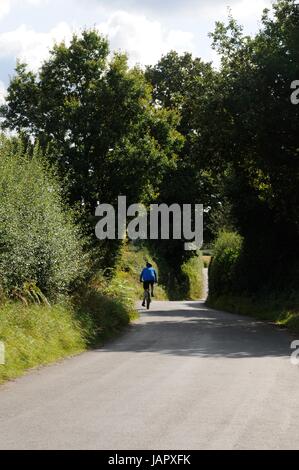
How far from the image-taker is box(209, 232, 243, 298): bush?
34800 millimetres

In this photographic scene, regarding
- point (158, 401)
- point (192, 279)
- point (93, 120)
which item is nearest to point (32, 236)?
point (158, 401)

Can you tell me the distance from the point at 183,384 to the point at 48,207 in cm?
929

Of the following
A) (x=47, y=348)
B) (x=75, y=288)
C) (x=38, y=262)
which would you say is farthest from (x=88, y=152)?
(x=47, y=348)

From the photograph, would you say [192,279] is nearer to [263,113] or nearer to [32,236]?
[263,113]

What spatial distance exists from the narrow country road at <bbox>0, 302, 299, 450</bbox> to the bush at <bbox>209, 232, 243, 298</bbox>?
19738mm

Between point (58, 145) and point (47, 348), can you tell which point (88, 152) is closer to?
point (58, 145)

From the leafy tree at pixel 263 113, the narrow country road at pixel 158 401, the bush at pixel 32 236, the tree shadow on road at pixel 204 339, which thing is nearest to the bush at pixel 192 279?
the leafy tree at pixel 263 113

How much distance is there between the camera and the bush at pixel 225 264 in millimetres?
34800

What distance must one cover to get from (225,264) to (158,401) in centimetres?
2859

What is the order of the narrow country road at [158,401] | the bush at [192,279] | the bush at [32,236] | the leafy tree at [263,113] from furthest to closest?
the bush at [192,279], the leafy tree at [263,113], the bush at [32,236], the narrow country road at [158,401]

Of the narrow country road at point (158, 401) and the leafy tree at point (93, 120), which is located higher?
the leafy tree at point (93, 120)

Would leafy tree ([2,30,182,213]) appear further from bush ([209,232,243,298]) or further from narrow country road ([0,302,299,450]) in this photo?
narrow country road ([0,302,299,450])

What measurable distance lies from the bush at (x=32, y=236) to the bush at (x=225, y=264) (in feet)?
54.7

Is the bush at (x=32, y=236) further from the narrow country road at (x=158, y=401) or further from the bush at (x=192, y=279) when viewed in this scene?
the bush at (x=192, y=279)
